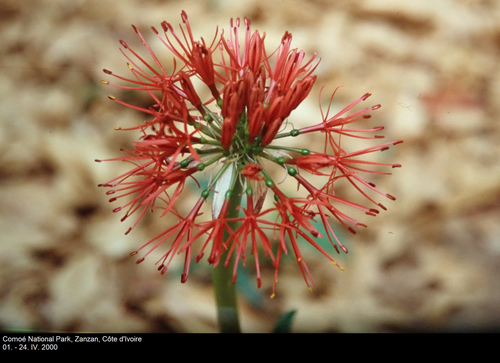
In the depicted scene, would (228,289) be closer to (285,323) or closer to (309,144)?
(285,323)

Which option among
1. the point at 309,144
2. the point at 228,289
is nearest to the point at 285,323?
the point at 228,289

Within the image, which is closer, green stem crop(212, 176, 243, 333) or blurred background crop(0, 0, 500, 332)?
green stem crop(212, 176, 243, 333)

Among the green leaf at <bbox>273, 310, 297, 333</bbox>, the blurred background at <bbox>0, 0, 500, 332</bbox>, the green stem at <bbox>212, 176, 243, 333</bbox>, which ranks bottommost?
the green leaf at <bbox>273, 310, 297, 333</bbox>

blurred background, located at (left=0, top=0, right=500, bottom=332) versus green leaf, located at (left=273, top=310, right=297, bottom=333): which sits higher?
blurred background, located at (left=0, top=0, right=500, bottom=332)

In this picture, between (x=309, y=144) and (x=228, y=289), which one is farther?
(x=309, y=144)

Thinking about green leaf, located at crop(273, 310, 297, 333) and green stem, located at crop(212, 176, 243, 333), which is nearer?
green stem, located at crop(212, 176, 243, 333)
